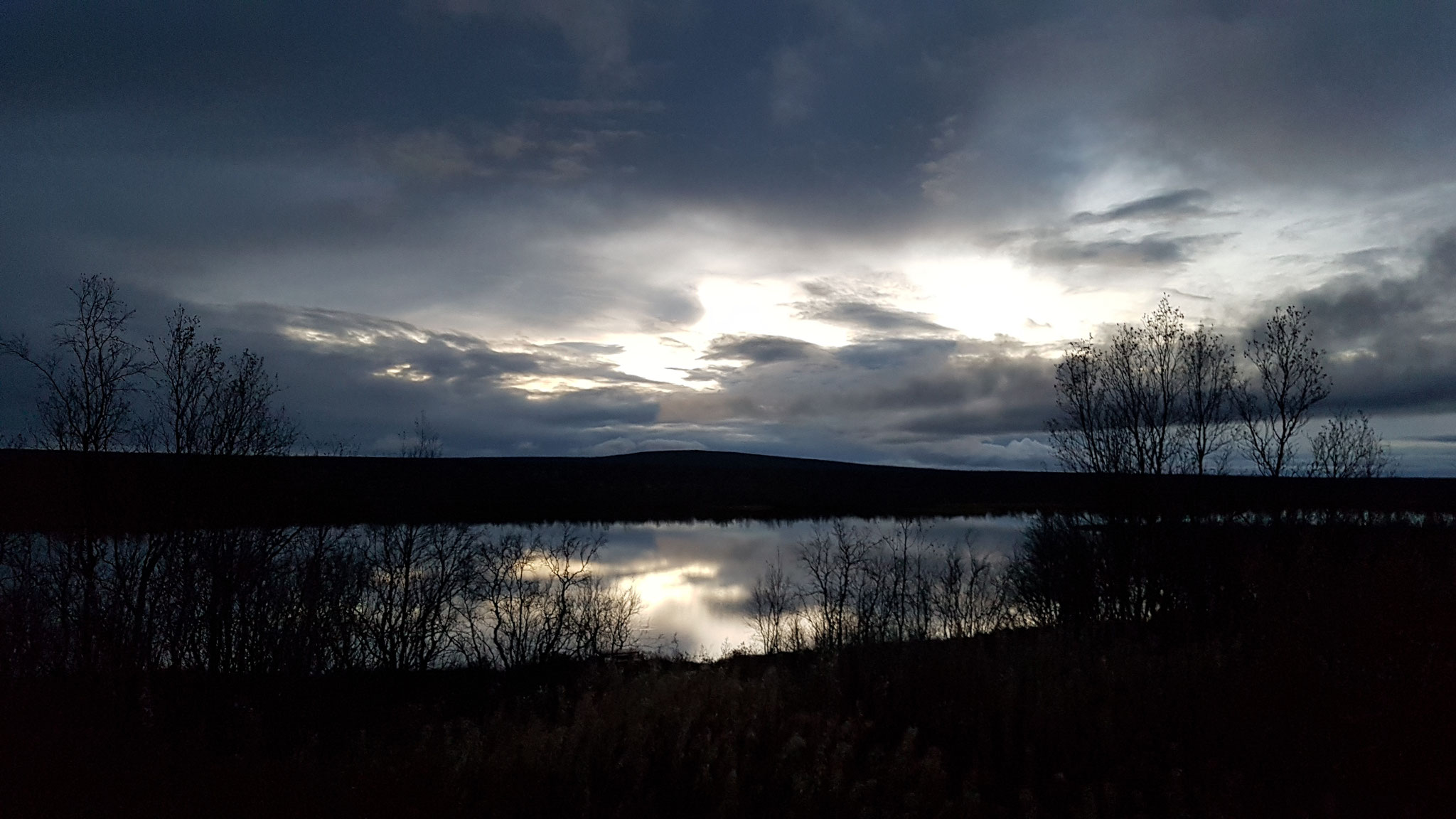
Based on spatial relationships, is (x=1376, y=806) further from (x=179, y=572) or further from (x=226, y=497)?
(x=226, y=497)

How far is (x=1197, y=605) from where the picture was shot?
50.7 feet

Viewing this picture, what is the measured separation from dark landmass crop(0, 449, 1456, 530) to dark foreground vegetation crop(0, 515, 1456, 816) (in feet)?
30.1

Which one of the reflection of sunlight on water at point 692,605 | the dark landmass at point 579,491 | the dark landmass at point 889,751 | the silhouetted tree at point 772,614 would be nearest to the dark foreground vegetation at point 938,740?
the dark landmass at point 889,751

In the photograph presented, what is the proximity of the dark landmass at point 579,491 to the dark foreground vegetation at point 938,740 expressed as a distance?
9.17 m

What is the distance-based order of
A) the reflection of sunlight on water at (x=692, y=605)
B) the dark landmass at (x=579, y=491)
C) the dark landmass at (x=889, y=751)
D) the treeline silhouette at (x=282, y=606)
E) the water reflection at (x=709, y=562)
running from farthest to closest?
→ the water reflection at (x=709, y=562) < the reflection of sunlight on water at (x=692, y=605) < the dark landmass at (x=579, y=491) < the treeline silhouette at (x=282, y=606) < the dark landmass at (x=889, y=751)

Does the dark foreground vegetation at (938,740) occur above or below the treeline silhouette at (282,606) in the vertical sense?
above

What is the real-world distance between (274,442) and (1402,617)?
25.4m

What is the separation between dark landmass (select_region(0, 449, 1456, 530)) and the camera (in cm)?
1931

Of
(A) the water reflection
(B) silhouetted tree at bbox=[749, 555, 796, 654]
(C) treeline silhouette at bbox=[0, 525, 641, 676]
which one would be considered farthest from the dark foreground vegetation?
(A) the water reflection

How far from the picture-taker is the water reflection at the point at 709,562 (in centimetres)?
3828

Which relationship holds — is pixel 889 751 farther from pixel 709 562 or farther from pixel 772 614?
pixel 709 562

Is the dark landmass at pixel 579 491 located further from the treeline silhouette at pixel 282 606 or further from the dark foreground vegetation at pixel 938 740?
the dark foreground vegetation at pixel 938 740

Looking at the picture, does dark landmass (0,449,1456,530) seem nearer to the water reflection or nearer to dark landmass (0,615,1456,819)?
the water reflection

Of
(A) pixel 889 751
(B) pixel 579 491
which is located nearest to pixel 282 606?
(A) pixel 889 751
